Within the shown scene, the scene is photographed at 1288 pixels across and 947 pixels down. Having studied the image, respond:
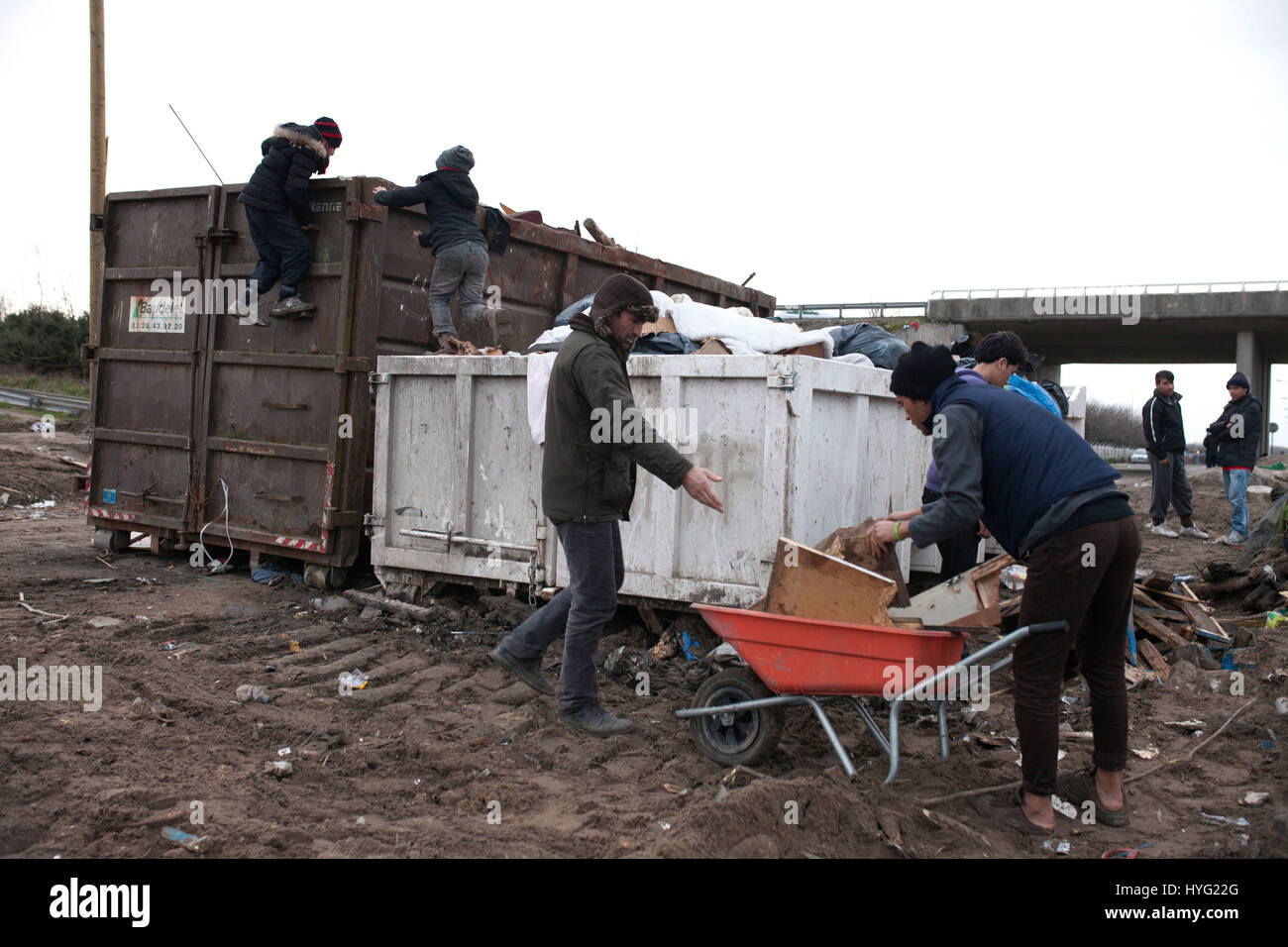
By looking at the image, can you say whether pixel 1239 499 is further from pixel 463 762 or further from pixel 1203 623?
pixel 463 762

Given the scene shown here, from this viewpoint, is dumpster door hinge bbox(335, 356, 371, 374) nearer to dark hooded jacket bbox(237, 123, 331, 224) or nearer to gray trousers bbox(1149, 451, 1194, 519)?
dark hooded jacket bbox(237, 123, 331, 224)

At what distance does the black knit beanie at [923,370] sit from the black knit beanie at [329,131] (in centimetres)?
480

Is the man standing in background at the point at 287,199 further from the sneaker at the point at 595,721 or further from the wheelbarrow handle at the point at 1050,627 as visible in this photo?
the wheelbarrow handle at the point at 1050,627

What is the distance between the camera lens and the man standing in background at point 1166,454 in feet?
35.4

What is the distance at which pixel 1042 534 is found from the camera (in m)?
3.21

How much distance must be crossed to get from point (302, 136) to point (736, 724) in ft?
16.0

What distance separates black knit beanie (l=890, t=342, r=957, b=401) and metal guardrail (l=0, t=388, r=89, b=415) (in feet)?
67.2

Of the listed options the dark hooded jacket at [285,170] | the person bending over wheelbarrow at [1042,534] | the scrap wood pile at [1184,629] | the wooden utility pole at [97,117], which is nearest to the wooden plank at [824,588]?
the person bending over wheelbarrow at [1042,534]

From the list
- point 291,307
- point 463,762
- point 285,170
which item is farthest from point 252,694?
point 285,170

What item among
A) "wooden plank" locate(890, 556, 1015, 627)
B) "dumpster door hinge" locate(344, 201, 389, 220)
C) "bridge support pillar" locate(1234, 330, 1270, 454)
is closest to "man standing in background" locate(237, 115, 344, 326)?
"dumpster door hinge" locate(344, 201, 389, 220)

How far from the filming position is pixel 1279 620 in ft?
19.6

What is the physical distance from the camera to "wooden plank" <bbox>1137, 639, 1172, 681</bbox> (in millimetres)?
5133

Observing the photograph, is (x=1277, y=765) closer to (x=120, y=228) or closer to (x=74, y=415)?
(x=120, y=228)

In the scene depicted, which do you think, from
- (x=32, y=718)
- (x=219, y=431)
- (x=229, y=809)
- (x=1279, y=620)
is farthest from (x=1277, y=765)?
(x=219, y=431)
